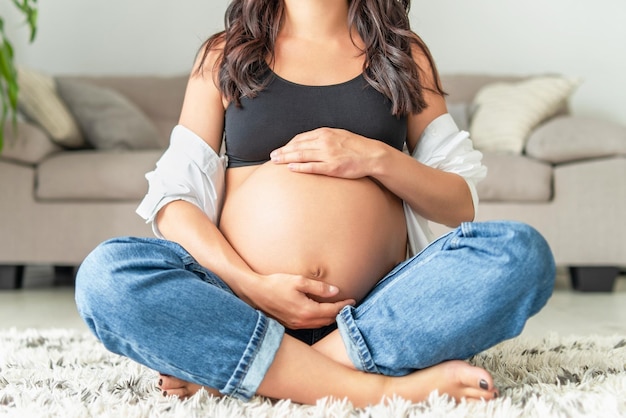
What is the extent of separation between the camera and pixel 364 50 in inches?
57.7

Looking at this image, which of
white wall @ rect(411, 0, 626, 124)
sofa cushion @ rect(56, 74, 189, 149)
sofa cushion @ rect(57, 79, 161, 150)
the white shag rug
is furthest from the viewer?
white wall @ rect(411, 0, 626, 124)

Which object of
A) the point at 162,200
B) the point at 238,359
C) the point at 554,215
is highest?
the point at 162,200

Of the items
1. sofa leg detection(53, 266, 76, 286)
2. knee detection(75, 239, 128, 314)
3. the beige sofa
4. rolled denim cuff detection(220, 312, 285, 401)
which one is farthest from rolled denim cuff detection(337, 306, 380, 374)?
sofa leg detection(53, 266, 76, 286)

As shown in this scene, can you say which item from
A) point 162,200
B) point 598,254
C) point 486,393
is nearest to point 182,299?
point 162,200

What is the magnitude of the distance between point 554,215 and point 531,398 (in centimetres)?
201

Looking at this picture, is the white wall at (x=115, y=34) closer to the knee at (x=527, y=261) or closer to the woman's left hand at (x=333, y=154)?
the woman's left hand at (x=333, y=154)

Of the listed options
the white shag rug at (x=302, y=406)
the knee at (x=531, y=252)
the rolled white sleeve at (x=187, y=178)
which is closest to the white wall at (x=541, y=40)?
the white shag rug at (x=302, y=406)

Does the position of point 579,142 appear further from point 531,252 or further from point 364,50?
point 531,252

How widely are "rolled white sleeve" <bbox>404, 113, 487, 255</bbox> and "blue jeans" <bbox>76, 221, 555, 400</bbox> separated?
24 cm

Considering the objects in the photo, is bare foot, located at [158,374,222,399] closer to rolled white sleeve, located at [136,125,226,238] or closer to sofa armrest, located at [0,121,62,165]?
rolled white sleeve, located at [136,125,226,238]

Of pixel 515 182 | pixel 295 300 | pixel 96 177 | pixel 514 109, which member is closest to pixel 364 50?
pixel 295 300

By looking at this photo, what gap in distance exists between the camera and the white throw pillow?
3354 mm

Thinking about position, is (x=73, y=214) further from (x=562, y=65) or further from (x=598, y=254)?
(x=562, y=65)

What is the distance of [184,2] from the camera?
14.0 ft
